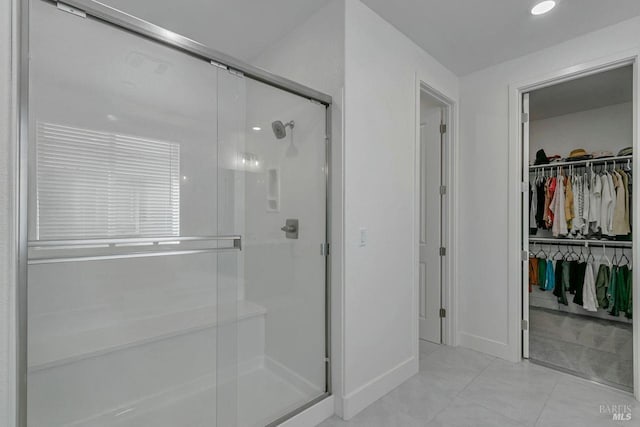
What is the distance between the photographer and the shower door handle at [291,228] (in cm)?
198

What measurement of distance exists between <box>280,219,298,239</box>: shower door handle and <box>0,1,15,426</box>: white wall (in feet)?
4.03

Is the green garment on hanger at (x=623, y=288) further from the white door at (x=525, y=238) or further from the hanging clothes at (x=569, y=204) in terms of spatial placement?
the white door at (x=525, y=238)

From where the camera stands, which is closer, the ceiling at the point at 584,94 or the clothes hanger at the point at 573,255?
the ceiling at the point at 584,94

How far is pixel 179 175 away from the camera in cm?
153

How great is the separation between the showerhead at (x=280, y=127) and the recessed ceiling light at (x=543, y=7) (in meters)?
1.76

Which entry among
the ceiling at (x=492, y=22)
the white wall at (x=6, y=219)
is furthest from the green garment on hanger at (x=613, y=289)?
the white wall at (x=6, y=219)

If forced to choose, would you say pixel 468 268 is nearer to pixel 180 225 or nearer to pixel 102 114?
pixel 180 225

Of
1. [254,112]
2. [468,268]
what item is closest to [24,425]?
[254,112]

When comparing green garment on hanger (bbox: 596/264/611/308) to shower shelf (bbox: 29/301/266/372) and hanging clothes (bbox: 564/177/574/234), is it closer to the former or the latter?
hanging clothes (bbox: 564/177/574/234)

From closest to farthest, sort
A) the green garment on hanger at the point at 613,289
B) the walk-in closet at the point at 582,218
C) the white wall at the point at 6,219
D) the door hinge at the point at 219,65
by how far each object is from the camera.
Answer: the white wall at the point at 6,219 → the door hinge at the point at 219,65 → the walk-in closet at the point at 582,218 → the green garment on hanger at the point at 613,289

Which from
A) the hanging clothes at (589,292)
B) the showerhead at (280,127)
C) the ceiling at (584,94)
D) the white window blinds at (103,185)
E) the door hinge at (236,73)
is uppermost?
the ceiling at (584,94)

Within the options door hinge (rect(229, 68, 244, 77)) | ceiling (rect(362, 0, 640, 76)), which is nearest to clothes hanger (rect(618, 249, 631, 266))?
ceiling (rect(362, 0, 640, 76))

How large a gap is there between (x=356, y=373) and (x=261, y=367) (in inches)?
24.7

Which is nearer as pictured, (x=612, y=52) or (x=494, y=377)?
(x=612, y=52)
